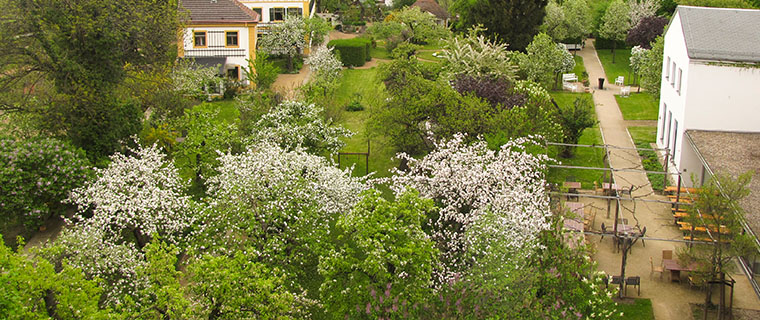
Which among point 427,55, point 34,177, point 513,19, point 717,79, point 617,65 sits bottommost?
point 34,177

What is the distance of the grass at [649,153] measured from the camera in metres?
32.7

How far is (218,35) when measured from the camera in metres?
50.1

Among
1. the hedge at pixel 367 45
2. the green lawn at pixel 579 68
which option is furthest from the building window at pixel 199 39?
the green lawn at pixel 579 68

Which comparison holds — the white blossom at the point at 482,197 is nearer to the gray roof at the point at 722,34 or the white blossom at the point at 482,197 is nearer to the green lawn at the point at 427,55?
the gray roof at the point at 722,34

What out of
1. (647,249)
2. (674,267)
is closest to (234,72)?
(647,249)

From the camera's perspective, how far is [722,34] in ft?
104

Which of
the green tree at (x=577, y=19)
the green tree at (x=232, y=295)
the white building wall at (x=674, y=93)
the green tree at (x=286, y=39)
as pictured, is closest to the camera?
the green tree at (x=232, y=295)

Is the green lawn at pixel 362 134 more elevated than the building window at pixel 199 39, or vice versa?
the building window at pixel 199 39

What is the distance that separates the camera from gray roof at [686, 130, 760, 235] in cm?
2298

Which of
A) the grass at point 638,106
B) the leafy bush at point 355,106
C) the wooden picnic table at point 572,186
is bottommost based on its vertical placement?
the wooden picnic table at point 572,186

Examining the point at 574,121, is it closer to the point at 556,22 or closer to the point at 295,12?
the point at 556,22

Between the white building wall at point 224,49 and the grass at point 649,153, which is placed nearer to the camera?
the grass at point 649,153

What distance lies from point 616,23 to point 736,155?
107 feet

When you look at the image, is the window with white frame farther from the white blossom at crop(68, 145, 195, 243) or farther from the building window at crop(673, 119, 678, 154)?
the white blossom at crop(68, 145, 195, 243)
